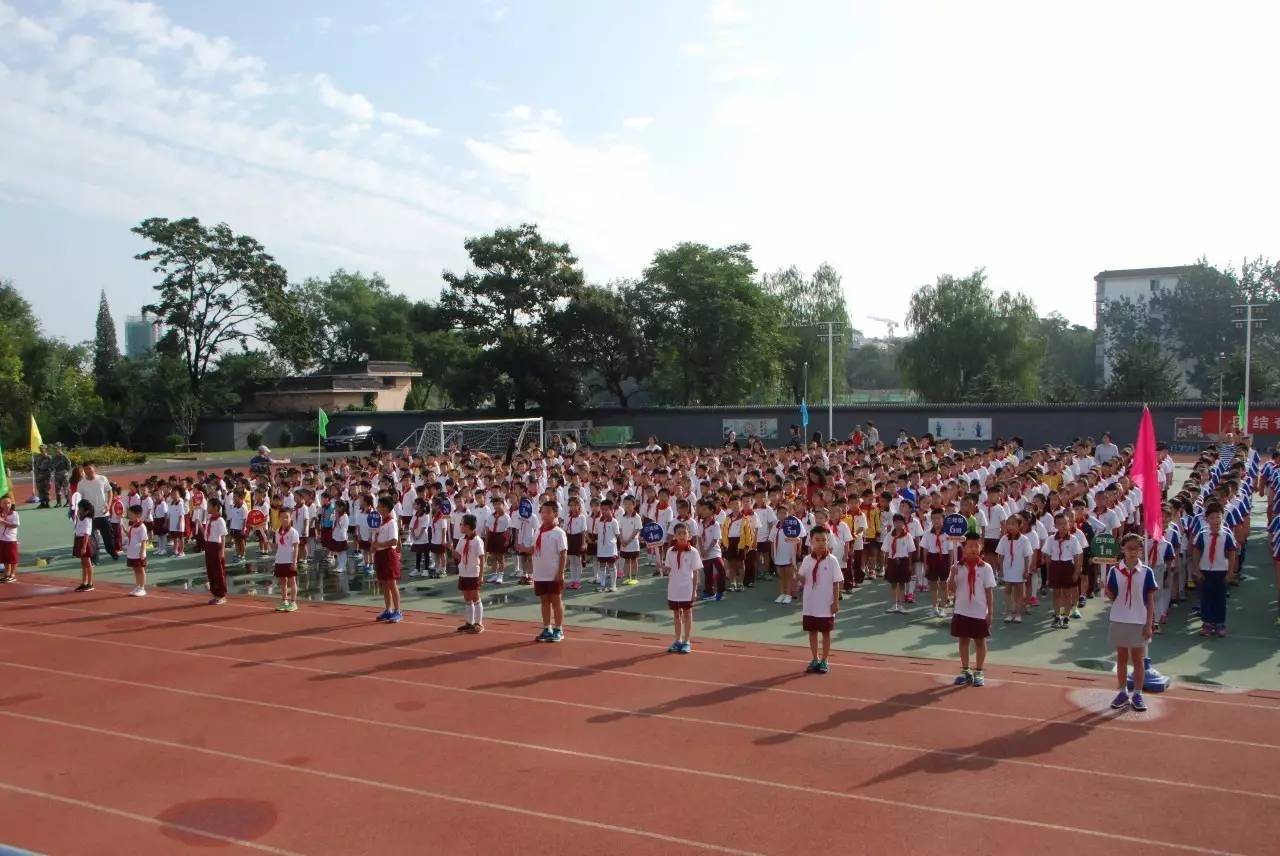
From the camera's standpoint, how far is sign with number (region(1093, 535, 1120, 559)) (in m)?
11.1

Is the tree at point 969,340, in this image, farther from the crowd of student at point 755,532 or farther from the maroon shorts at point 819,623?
the maroon shorts at point 819,623

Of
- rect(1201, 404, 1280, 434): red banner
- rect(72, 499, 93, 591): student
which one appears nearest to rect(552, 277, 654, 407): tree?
rect(1201, 404, 1280, 434): red banner

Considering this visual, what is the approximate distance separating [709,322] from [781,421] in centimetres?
1098

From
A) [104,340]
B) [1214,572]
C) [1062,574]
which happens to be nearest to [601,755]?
[1062,574]

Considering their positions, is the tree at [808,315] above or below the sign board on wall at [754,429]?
above

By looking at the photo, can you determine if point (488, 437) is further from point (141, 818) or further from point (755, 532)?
point (141, 818)

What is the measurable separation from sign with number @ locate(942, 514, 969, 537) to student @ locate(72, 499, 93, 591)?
44.5 feet

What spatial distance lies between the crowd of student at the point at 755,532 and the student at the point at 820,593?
0.02 meters

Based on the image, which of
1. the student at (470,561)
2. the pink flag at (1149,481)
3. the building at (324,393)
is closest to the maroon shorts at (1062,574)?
the pink flag at (1149,481)

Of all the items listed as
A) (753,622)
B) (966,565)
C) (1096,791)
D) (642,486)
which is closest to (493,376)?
(642,486)

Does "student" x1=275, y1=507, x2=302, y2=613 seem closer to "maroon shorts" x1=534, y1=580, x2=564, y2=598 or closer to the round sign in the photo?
"maroon shorts" x1=534, y1=580, x2=564, y2=598

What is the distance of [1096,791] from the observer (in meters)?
7.11

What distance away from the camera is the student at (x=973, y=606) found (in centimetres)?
966

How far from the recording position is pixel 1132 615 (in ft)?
29.4
